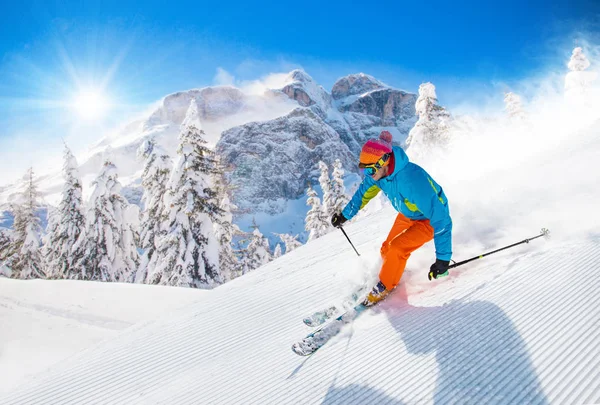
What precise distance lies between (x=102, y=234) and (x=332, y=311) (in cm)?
1935

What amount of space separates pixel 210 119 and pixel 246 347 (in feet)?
576

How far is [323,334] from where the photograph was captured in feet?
9.70

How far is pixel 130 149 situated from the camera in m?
156

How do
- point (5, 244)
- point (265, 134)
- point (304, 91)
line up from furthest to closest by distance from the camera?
point (304, 91) < point (265, 134) < point (5, 244)

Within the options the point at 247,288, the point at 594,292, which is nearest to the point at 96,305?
the point at 247,288

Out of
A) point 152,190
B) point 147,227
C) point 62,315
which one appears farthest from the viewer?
point 147,227

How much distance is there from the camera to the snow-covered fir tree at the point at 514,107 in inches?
1193

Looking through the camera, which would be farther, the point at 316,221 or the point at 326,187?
the point at 326,187

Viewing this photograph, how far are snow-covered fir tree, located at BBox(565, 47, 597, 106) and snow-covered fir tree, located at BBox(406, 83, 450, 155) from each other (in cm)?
1428

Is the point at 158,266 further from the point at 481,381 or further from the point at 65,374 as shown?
the point at 481,381

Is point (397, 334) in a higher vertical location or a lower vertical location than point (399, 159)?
lower

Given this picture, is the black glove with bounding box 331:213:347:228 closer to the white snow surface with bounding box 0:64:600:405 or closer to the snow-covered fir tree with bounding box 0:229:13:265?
the white snow surface with bounding box 0:64:600:405

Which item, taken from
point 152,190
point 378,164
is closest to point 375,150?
point 378,164

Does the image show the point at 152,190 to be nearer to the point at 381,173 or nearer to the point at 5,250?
the point at 5,250
